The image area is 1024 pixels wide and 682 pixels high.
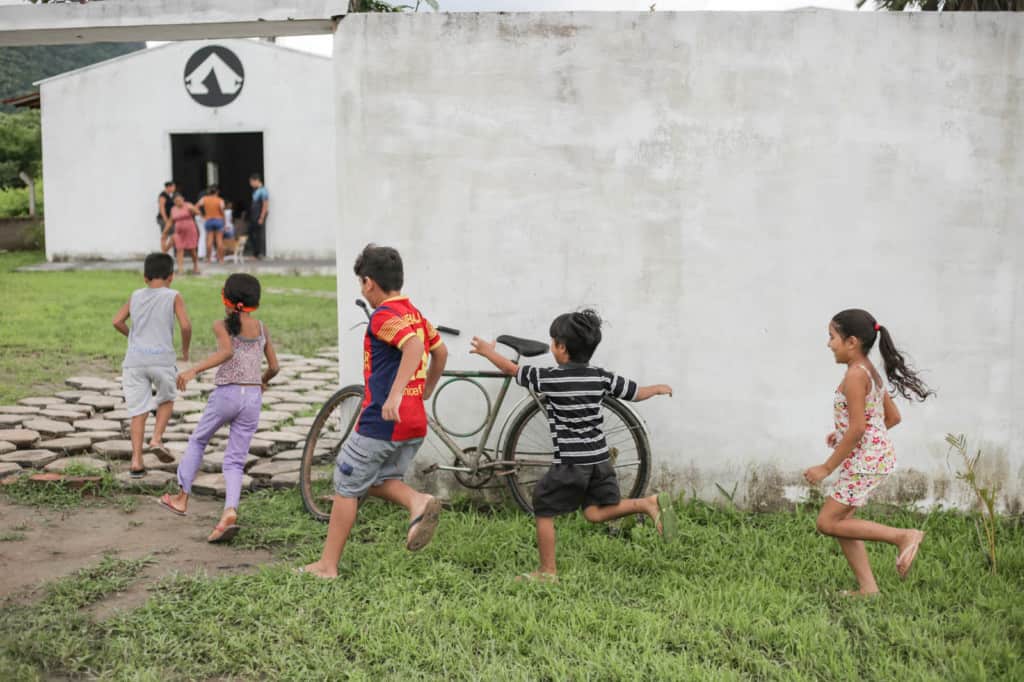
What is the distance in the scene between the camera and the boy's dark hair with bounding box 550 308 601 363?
14.9ft

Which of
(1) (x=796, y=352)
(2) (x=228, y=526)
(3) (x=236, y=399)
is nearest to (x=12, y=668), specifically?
(2) (x=228, y=526)

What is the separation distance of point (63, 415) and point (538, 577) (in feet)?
15.6

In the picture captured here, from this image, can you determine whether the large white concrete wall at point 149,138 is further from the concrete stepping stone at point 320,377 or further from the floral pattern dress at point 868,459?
the floral pattern dress at point 868,459

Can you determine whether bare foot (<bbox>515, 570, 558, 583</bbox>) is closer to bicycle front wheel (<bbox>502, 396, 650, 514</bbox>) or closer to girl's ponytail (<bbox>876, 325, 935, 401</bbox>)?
bicycle front wheel (<bbox>502, 396, 650, 514</bbox>)

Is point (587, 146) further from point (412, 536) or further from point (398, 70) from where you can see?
point (412, 536)

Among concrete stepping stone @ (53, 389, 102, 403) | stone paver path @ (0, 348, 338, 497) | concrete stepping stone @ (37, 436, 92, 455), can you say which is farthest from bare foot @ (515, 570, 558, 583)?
concrete stepping stone @ (53, 389, 102, 403)

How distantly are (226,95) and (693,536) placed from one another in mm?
18695

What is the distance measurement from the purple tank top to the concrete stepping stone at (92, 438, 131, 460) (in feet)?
6.16

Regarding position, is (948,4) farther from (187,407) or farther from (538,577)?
(538,577)

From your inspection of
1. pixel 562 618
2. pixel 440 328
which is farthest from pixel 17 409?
pixel 562 618

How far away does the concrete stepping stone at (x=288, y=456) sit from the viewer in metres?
6.52

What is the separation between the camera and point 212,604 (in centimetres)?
405

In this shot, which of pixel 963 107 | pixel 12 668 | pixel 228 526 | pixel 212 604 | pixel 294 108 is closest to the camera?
pixel 12 668

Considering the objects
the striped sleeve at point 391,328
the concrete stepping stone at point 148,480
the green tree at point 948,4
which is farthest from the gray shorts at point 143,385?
the green tree at point 948,4
